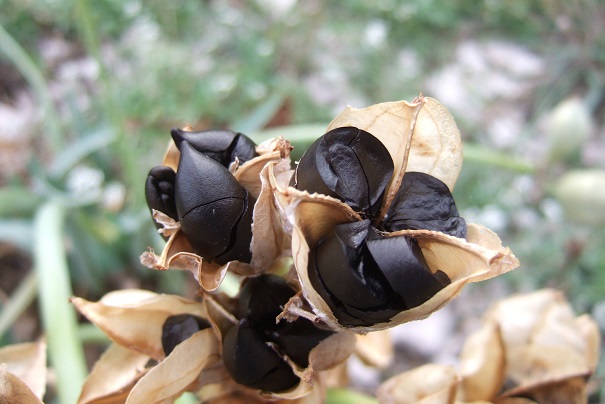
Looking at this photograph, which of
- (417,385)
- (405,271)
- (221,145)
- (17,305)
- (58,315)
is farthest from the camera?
(17,305)

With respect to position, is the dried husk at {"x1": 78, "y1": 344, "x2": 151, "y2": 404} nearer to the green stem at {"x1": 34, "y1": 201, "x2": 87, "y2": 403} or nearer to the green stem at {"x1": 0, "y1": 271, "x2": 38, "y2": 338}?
the green stem at {"x1": 34, "y1": 201, "x2": 87, "y2": 403}

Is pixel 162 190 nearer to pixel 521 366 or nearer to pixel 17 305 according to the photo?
pixel 521 366

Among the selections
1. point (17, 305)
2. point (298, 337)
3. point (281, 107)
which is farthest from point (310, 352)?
point (281, 107)

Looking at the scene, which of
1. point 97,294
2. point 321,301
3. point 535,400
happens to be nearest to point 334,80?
point 97,294

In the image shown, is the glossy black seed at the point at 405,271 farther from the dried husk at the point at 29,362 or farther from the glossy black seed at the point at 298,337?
the dried husk at the point at 29,362

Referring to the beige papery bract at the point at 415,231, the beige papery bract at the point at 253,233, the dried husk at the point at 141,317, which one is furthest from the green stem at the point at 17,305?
the beige papery bract at the point at 415,231

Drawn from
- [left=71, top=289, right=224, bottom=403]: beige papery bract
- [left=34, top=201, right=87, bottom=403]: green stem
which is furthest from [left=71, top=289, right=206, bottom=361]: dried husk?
[left=34, top=201, right=87, bottom=403]: green stem
